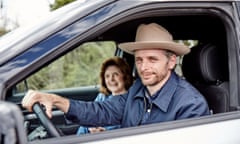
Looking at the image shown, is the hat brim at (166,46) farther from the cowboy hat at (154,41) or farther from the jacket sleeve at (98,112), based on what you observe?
the jacket sleeve at (98,112)

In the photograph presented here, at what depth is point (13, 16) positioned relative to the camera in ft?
31.1

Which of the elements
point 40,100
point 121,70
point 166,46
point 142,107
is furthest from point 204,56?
point 121,70

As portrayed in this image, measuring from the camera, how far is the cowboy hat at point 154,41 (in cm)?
261

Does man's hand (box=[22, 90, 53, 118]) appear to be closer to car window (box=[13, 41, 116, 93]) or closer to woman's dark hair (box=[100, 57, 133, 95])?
woman's dark hair (box=[100, 57, 133, 95])

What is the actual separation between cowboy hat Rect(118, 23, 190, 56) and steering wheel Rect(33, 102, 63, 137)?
75cm

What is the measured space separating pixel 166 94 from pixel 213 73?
1.06 feet

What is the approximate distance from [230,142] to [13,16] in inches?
312

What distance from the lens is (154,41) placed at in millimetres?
2641

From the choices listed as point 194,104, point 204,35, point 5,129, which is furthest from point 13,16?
point 5,129

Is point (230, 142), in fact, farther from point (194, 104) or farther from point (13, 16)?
point (13, 16)

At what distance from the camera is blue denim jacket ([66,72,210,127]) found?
2426 millimetres

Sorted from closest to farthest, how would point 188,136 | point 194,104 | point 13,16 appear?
1. point 188,136
2. point 194,104
3. point 13,16

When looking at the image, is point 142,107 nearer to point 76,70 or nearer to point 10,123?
point 10,123

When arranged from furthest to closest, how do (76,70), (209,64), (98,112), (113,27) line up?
(76,70) → (98,112) → (209,64) → (113,27)
